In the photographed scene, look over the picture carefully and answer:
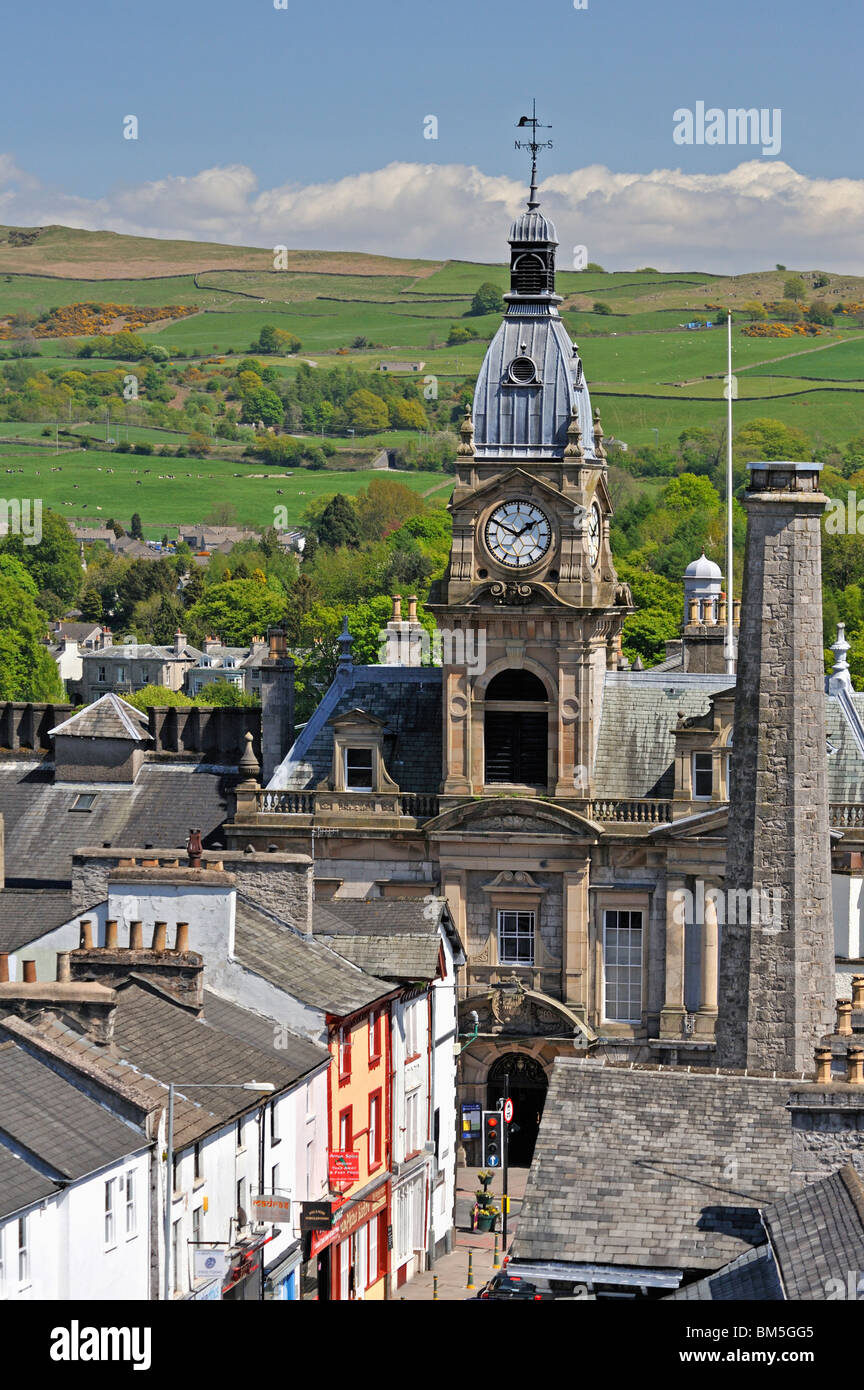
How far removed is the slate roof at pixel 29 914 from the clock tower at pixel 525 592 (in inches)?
746

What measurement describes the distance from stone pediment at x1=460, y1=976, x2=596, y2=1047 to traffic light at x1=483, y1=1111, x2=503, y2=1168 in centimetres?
342

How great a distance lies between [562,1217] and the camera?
4931 cm

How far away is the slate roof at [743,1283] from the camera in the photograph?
4156cm

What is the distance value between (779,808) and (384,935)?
2001cm

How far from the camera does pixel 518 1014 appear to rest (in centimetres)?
9456

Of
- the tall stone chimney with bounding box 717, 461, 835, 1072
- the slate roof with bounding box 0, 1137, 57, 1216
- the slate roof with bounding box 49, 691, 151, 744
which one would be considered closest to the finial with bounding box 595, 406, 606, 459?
the slate roof with bounding box 49, 691, 151, 744

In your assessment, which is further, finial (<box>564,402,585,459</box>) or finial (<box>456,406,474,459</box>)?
finial (<box>456,406,474,459</box>)

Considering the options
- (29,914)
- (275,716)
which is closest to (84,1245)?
(29,914)

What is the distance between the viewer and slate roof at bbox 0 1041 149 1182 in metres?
48.2

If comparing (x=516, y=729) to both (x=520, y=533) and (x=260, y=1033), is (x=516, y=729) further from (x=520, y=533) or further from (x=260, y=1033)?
(x=260, y=1033)

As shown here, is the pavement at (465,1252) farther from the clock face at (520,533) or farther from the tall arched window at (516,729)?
the clock face at (520,533)

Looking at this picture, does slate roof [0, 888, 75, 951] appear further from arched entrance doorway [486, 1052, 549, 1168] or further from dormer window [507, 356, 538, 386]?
dormer window [507, 356, 538, 386]
